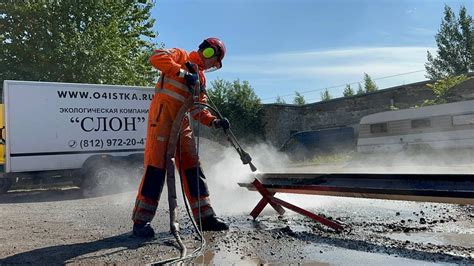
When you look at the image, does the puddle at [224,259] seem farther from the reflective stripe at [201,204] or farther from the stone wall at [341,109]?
the stone wall at [341,109]

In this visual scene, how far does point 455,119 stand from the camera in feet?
50.2

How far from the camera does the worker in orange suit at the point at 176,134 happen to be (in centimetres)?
429

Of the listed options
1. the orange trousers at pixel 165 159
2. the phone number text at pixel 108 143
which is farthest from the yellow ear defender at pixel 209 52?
the phone number text at pixel 108 143

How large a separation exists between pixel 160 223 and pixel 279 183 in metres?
1.43

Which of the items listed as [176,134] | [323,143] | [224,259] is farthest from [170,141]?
[323,143]

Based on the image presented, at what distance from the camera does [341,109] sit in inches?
1029

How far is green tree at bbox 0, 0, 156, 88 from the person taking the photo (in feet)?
53.7

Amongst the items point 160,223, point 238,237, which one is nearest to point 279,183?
point 238,237

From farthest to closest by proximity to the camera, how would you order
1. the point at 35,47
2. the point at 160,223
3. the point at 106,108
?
the point at 35,47 → the point at 106,108 → the point at 160,223

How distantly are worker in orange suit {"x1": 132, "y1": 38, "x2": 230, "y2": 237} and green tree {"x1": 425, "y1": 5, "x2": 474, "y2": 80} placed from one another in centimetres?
3657

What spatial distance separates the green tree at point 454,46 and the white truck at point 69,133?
32.3 meters

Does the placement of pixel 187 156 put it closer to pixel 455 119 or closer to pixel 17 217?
pixel 17 217

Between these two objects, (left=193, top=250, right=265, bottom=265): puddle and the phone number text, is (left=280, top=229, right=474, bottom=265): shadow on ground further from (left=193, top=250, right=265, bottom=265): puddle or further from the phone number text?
the phone number text

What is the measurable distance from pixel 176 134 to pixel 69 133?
25.5 ft
